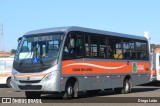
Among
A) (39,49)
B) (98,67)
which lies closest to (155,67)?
(98,67)

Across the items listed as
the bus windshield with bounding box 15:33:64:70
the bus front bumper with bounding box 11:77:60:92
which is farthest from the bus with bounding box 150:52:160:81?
the bus front bumper with bounding box 11:77:60:92

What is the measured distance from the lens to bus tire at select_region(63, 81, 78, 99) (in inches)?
689

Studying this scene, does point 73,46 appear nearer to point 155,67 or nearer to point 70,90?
point 70,90

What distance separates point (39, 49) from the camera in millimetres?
17531

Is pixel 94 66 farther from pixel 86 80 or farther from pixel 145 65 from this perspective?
pixel 145 65

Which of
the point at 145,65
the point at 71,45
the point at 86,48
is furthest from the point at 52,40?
the point at 145,65

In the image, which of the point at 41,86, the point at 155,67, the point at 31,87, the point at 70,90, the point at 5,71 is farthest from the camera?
the point at 5,71

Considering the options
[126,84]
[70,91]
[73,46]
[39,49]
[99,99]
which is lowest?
[99,99]

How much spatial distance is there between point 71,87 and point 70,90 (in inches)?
7.8

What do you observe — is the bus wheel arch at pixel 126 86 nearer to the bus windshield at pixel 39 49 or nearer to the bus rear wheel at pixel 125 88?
the bus rear wheel at pixel 125 88

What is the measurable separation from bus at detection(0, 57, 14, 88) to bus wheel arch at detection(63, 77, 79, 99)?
50.7ft

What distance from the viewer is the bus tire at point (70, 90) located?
17500 millimetres

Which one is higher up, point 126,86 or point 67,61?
point 67,61

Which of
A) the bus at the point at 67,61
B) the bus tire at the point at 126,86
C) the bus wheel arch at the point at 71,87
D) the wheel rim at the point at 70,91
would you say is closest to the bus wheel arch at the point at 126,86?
the bus tire at the point at 126,86
